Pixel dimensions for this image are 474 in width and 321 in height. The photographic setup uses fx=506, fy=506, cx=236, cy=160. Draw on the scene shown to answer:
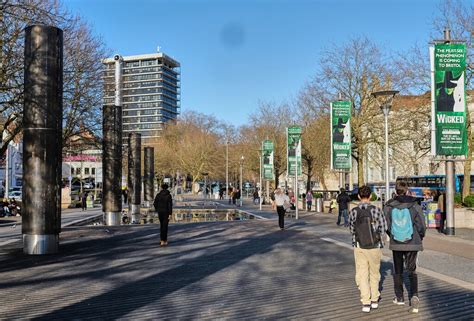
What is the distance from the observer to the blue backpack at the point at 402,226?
6.92 metres

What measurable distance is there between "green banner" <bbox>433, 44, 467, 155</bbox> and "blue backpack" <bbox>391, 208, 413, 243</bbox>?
10925 millimetres

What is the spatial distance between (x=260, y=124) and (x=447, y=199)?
111ft

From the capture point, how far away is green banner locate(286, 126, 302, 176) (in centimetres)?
2830

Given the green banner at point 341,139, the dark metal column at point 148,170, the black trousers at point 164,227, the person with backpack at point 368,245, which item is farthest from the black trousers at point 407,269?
the dark metal column at point 148,170

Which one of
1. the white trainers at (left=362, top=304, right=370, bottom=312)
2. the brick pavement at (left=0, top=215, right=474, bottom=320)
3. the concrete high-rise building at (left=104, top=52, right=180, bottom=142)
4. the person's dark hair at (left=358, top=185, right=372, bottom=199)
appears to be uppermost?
the concrete high-rise building at (left=104, top=52, right=180, bottom=142)

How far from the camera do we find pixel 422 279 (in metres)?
9.17

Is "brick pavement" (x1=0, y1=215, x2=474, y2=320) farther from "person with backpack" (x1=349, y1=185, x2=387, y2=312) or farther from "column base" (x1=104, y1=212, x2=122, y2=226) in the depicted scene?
"column base" (x1=104, y1=212, x2=122, y2=226)

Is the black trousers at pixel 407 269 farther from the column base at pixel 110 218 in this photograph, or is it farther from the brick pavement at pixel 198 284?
the column base at pixel 110 218

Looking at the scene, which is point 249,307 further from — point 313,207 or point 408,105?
point 313,207

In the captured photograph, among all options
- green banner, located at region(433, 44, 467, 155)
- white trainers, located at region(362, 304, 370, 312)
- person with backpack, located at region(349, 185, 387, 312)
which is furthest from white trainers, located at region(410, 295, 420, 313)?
green banner, located at region(433, 44, 467, 155)

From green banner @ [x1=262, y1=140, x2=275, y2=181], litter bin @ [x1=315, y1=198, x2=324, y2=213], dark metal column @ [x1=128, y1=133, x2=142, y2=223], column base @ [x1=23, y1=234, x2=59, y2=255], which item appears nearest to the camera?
column base @ [x1=23, y1=234, x2=59, y2=255]

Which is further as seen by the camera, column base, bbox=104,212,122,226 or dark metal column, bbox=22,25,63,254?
column base, bbox=104,212,122,226

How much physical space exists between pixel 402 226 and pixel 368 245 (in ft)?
1.96

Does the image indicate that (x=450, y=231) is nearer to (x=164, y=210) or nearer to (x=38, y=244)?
(x=164, y=210)
